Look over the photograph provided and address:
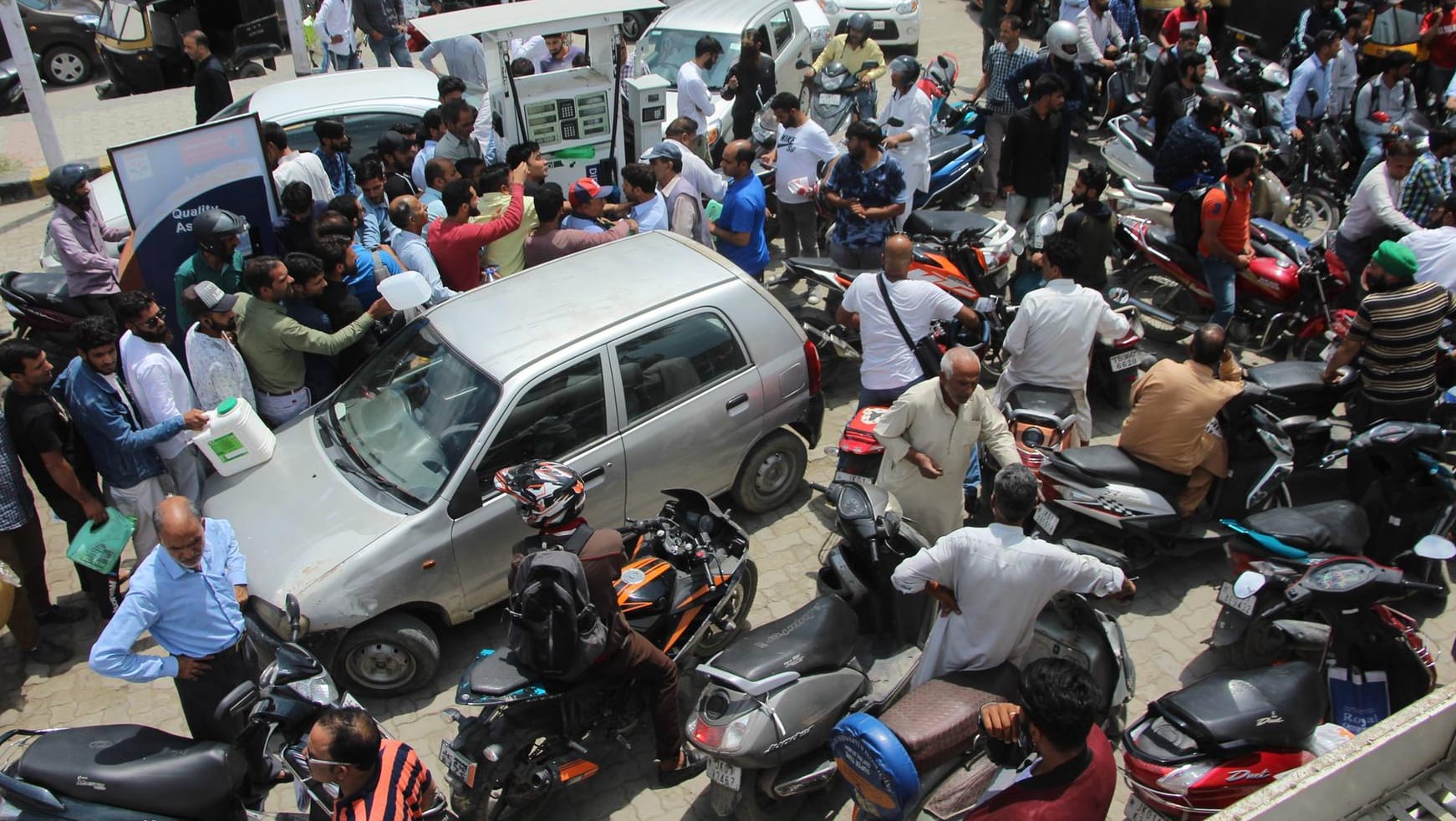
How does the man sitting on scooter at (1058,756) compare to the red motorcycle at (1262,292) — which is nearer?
the man sitting on scooter at (1058,756)

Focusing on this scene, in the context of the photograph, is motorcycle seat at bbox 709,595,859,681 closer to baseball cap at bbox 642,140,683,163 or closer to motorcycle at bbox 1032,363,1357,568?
motorcycle at bbox 1032,363,1357,568

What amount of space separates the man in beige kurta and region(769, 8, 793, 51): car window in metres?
7.89

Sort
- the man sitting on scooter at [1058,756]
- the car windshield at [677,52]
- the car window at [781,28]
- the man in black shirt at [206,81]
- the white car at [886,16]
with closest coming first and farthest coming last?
1. the man sitting on scooter at [1058,756]
2. the man in black shirt at [206,81]
3. the car windshield at [677,52]
4. the car window at [781,28]
5. the white car at [886,16]

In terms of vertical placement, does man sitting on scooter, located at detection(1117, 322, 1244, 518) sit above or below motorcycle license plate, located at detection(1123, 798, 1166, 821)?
above

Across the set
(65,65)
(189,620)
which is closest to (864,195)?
(189,620)

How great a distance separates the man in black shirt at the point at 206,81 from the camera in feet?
35.3

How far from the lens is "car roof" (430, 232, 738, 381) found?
553 cm

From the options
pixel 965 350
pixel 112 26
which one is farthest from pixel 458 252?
pixel 112 26

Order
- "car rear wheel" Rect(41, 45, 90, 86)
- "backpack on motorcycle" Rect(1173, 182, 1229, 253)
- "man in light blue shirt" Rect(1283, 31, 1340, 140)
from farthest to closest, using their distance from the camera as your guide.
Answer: "car rear wheel" Rect(41, 45, 90, 86) → "man in light blue shirt" Rect(1283, 31, 1340, 140) → "backpack on motorcycle" Rect(1173, 182, 1229, 253)

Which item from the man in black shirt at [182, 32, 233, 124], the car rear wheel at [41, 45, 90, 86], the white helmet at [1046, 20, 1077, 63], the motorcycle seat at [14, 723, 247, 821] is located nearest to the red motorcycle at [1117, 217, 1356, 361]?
the white helmet at [1046, 20, 1077, 63]

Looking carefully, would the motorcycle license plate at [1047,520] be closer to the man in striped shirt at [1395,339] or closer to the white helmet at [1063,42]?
the man in striped shirt at [1395,339]

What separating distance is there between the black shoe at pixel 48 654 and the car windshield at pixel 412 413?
6.35ft

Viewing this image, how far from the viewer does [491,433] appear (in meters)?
5.21

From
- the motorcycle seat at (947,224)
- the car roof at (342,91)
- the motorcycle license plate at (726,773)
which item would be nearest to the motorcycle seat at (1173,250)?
the motorcycle seat at (947,224)
